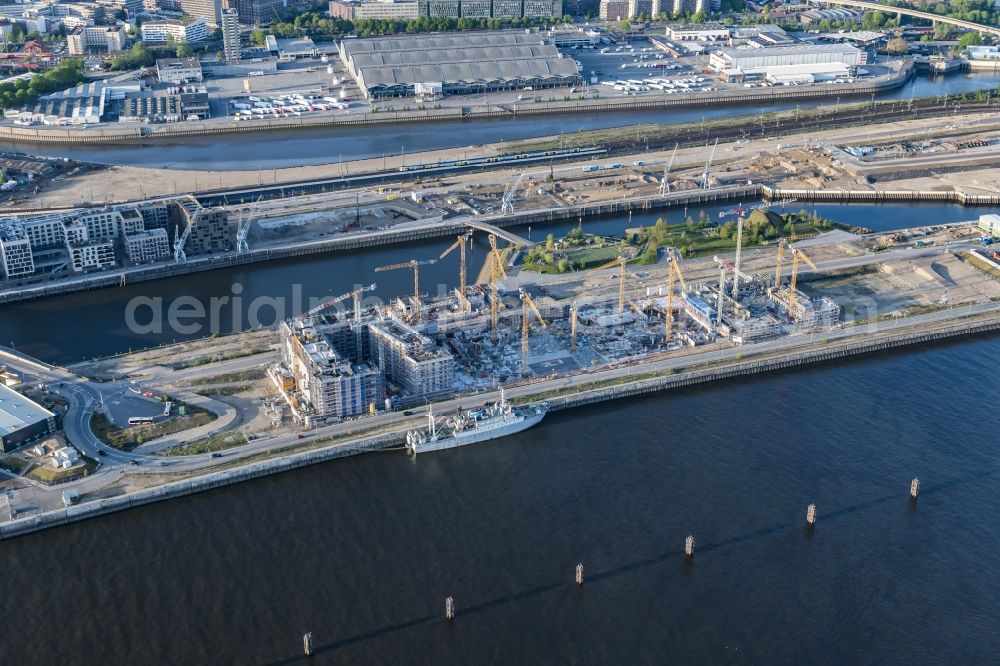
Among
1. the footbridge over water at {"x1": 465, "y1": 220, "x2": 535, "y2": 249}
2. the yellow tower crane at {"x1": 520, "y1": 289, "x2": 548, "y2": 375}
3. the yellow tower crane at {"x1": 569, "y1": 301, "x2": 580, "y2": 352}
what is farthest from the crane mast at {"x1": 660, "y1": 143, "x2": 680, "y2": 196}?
the yellow tower crane at {"x1": 569, "y1": 301, "x2": 580, "y2": 352}

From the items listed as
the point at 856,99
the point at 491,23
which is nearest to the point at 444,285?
the point at 856,99

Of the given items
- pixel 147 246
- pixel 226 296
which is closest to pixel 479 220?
pixel 226 296

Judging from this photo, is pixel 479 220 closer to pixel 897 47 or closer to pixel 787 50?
pixel 787 50

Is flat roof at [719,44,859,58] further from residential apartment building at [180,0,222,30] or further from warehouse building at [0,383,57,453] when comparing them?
warehouse building at [0,383,57,453]

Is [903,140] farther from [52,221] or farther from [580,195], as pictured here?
[52,221]

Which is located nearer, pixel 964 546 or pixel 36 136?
pixel 964 546

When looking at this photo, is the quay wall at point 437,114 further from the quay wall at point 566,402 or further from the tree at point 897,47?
the quay wall at point 566,402
